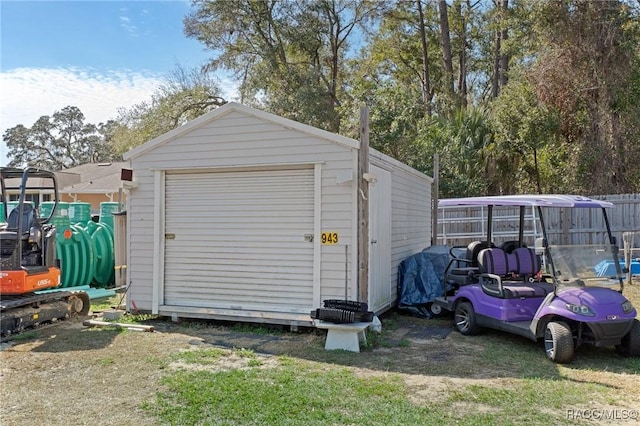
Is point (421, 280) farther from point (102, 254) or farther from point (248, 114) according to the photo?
point (102, 254)

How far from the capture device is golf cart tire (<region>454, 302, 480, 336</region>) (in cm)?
634

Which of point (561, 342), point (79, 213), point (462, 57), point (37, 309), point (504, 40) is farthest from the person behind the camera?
point (462, 57)

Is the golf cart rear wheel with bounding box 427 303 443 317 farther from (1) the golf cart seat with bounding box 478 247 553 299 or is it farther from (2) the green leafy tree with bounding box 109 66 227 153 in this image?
(2) the green leafy tree with bounding box 109 66 227 153

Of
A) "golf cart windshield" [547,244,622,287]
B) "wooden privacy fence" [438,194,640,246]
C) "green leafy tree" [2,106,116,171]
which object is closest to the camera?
"golf cart windshield" [547,244,622,287]

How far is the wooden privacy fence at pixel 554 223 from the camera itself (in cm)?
1214

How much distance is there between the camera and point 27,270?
602 cm

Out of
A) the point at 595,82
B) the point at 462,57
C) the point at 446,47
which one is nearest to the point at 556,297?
the point at 595,82

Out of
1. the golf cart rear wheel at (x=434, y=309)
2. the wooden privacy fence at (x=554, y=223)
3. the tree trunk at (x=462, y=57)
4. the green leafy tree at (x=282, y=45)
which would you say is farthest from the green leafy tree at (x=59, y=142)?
the golf cart rear wheel at (x=434, y=309)

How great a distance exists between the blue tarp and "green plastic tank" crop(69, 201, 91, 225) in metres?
6.77

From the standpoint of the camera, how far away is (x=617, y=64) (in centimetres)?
1300

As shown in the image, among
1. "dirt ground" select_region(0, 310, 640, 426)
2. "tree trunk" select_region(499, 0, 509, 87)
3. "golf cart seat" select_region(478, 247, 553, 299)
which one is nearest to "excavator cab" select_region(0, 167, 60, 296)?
"dirt ground" select_region(0, 310, 640, 426)

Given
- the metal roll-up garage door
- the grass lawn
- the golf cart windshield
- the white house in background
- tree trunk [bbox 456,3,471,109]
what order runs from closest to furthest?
the grass lawn, the golf cart windshield, the white house in background, the metal roll-up garage door, tree trunk [bbox 456,3,471,109]

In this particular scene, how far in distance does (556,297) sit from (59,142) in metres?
46.1

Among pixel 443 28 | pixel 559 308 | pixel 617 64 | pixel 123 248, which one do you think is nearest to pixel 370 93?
pixel 443 28
